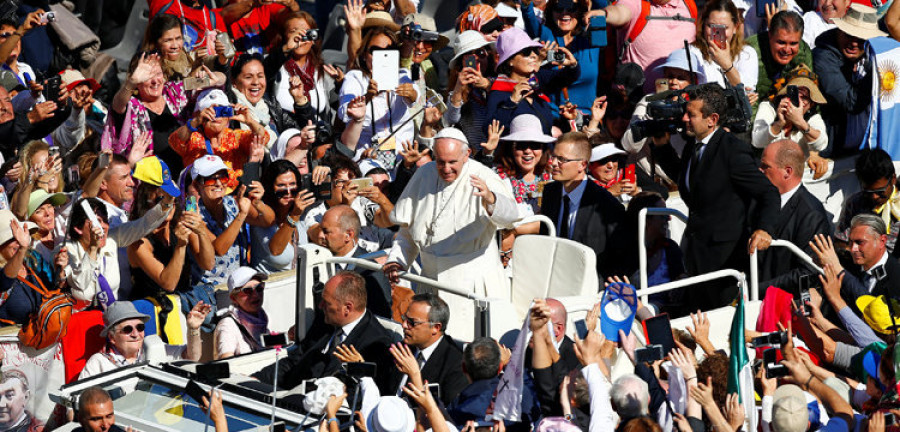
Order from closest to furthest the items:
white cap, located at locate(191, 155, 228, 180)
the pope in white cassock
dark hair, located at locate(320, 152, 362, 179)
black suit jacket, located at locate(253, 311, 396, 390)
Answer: black suit jacket, located at locate(253, 311, 396, 390) < the pope in white cassock < white cap, located at locate(191, 155, 228, 180) < dark hair, located at locate(320, 152, 362, 179)

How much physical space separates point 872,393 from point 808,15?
6108 mm

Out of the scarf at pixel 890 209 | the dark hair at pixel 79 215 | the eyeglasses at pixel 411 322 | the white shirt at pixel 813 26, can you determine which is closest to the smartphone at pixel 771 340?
the eyeglasses at pixel 411 322

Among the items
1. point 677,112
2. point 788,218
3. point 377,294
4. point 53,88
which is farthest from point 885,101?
point 53,88

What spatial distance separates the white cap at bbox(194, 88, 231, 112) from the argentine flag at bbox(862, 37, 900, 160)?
484cm

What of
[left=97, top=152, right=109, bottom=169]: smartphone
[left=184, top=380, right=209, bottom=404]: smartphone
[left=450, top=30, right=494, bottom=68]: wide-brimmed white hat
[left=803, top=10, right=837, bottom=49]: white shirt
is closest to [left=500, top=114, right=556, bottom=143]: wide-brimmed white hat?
→ [left=450, top=30, right=494, bottom=68]: wide-brimmed white hat

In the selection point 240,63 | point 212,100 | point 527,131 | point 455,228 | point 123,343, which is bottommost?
point 123,343

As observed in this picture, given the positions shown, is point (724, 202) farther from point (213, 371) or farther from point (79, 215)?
point (79, 215)

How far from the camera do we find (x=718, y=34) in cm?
1409

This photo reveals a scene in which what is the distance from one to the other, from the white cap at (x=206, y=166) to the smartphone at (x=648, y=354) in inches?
150

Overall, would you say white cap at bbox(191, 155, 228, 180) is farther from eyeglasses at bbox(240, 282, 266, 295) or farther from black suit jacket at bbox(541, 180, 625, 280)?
black suit jacket at bbox(541, 180, 625, 280)

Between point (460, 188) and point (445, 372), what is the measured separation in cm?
141

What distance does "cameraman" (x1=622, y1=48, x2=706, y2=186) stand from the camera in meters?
13.6

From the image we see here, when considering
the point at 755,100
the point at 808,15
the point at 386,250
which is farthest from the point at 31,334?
the point at 808,15

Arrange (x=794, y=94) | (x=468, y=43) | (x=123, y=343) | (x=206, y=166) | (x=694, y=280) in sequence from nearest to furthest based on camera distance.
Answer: (x=694, y=280) → (x=123, y=343) → (x=206, y=166) → (x=794, y=94) → (x=468, y=43)
